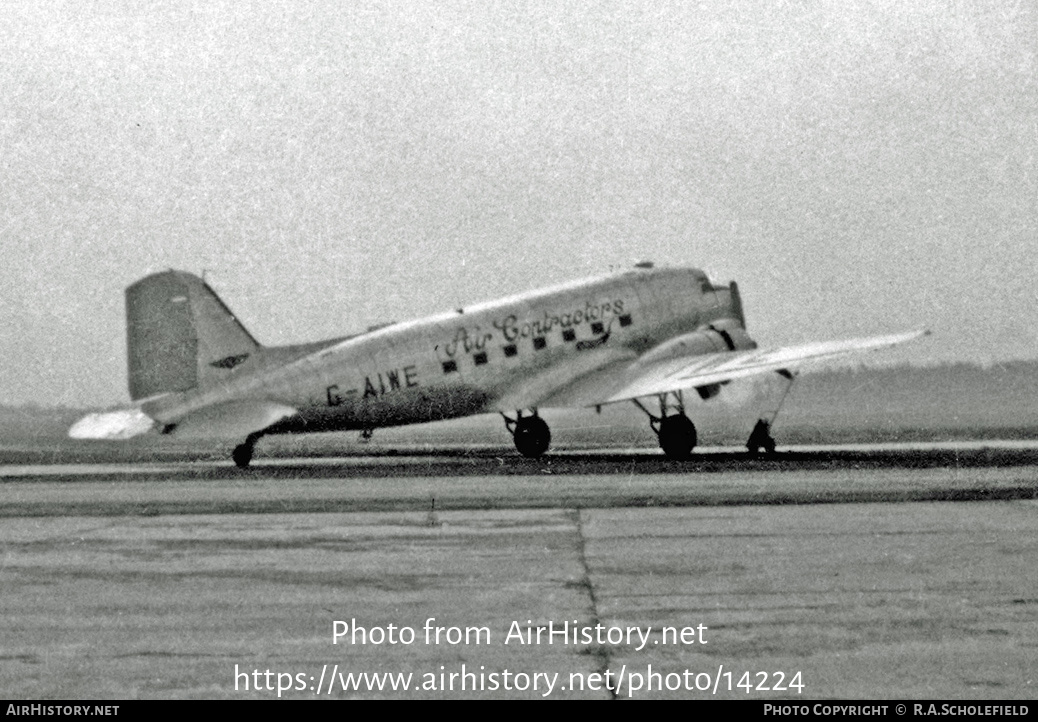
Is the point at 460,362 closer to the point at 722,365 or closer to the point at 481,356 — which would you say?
the point at 481,356

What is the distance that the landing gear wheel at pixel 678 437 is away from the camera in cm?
3441

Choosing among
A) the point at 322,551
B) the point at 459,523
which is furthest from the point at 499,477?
Result: the point at 322,551

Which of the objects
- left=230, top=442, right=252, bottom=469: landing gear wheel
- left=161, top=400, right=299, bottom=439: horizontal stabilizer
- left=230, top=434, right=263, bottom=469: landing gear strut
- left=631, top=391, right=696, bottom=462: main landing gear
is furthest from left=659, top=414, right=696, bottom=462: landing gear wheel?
left=230, top=442, right=252, bottom=469: landing gear wheel

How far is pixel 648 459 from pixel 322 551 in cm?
2111

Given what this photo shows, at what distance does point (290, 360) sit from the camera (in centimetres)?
3372

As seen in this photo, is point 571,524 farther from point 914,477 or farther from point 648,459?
point 648,459

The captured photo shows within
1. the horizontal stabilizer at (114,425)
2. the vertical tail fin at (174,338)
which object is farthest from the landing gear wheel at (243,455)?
the horizontal stabilizer at (114,425)

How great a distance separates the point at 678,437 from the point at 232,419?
1079cm

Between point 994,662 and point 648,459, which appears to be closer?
point 994,662

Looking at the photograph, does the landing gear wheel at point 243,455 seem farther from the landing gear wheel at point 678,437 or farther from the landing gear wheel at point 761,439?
the landing gear wheel at point 761,439

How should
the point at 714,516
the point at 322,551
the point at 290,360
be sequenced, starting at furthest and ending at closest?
1. the point at 290,360
2. the point at 714,516
3. the point at 322,551

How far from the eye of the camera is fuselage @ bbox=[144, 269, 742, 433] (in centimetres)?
3325

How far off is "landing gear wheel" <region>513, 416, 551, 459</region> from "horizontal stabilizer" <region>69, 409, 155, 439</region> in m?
10.4

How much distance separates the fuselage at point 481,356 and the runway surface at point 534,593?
9729 millimetres
